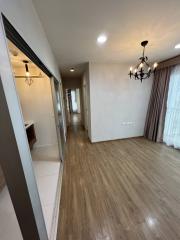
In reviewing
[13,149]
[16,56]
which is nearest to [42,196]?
[13,149]

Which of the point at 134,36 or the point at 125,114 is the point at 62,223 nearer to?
the point at 134,36

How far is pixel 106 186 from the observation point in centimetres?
202

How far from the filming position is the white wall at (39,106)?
11.5ft

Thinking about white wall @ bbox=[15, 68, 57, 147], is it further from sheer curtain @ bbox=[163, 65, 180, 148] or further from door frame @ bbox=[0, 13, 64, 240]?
sheer curtain @ bbox=[163, 65, 180, 148]

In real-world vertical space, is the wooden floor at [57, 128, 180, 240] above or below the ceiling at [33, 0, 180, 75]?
below

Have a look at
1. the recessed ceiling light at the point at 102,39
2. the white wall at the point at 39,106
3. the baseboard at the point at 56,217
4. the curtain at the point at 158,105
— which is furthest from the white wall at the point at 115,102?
the baseboard at the point at 56,217

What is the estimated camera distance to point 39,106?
3629 millimetres

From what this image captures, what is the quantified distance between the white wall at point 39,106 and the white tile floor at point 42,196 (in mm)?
752

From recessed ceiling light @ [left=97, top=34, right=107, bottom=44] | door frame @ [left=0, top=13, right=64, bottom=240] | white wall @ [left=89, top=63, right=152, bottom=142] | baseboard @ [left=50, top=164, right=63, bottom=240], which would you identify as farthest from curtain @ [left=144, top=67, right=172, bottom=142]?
door frame @ [left=0, top=13, right=64, bottom=240]

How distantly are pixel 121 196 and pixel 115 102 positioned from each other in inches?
111

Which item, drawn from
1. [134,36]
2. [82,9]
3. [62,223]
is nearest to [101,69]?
[134,36]

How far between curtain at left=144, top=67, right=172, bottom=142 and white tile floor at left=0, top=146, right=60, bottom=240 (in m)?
3.29

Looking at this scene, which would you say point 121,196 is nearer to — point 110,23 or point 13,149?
point 13,149

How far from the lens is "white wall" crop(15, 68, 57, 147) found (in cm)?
349
